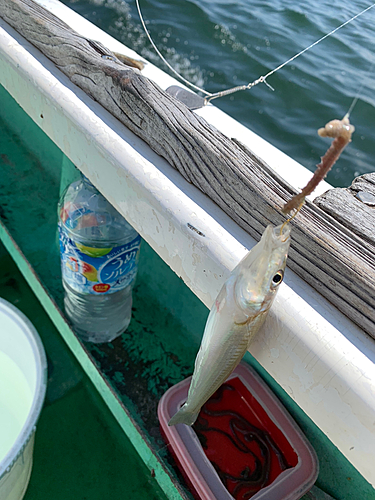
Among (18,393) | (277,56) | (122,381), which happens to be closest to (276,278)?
(122,381)

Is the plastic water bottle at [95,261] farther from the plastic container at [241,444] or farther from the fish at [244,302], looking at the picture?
the fish at [244,302]

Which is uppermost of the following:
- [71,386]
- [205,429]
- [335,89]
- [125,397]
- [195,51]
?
[335,89]

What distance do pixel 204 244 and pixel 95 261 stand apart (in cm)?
74

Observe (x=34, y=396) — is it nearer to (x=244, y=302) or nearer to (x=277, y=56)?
(x=244, y=302)

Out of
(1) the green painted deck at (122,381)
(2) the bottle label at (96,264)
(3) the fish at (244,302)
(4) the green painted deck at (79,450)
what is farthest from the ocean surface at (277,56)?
(3) the fish at (244,302)

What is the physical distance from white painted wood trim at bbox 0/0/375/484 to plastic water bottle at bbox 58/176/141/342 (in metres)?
0.42

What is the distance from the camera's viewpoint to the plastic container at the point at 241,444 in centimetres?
133

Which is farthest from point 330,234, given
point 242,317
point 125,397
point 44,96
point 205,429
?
point 125,397

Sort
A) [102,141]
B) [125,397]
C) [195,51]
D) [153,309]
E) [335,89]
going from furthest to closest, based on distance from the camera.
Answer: [195,51] < [335,89] < [153,309] < [125,397] < [102,141]

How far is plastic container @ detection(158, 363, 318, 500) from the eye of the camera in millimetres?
1330

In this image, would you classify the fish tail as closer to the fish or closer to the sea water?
the fish

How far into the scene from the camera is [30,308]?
6.82 ft

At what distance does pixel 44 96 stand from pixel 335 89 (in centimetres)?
459

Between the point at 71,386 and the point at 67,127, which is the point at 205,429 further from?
the point at 67,127
